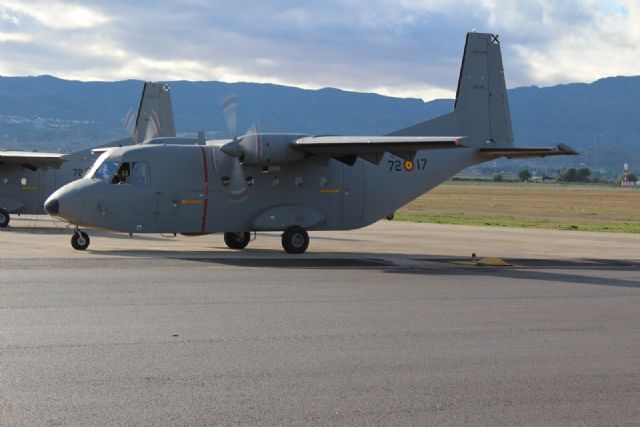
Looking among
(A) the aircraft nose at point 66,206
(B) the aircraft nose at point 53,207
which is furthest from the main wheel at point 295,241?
(B) the aircraft nose at point 53,207

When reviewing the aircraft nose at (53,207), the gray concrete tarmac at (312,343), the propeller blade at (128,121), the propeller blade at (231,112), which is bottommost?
the gray concrete tarmac at (312,343)

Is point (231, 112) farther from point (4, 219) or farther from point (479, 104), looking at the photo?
point (4, 219)

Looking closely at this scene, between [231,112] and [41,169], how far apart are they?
16572mm

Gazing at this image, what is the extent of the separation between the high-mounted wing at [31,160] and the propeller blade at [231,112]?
14.0 meters

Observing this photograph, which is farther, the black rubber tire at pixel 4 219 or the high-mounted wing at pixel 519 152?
the black rubber tire at pixel 4 219

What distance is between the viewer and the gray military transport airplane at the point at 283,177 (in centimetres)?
2433

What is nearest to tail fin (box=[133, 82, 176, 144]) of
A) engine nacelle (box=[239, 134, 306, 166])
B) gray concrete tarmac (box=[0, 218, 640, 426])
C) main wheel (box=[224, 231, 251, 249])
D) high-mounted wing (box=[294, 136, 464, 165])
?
main wheel (box=[224, 231, 251, 249])

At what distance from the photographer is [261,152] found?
82.1 ft

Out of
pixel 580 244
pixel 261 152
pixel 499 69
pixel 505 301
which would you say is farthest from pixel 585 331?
pixel 580 244

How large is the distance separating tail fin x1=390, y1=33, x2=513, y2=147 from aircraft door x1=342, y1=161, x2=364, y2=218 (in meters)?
2.68

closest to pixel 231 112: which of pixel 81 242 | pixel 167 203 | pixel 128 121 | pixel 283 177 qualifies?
pixel 283 177

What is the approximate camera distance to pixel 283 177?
86.7 feet

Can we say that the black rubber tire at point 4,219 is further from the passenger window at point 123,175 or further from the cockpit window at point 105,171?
the passenger window at point 123,175

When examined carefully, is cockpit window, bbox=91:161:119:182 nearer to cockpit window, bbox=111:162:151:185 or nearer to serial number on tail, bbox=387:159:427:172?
cockpit window, bbox=111:162:151:185
